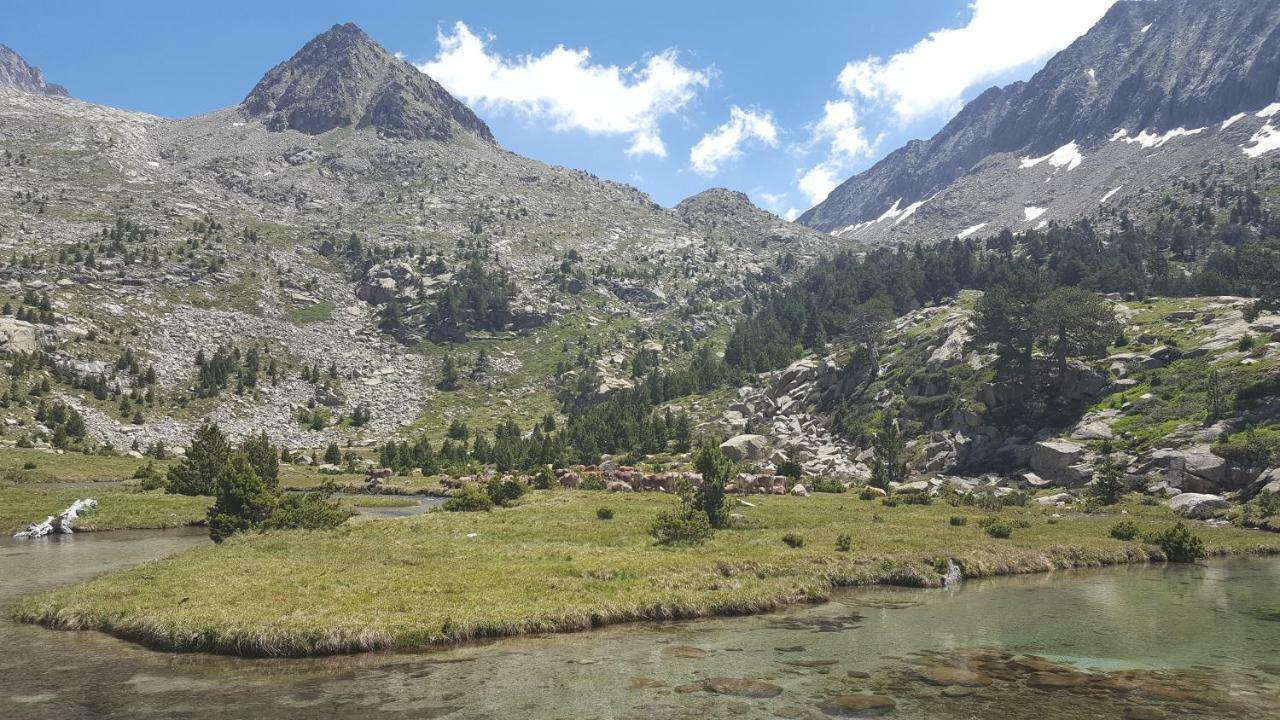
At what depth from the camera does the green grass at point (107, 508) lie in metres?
59.4

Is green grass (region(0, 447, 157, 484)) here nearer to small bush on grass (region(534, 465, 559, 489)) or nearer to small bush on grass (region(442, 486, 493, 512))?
small bush on grass (region(442, 486, 493, 512))

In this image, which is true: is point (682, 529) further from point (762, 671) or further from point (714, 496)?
point (762, 671)

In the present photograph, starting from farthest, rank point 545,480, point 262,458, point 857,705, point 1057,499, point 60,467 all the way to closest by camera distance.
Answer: point 545,480, point 60,467, point 1057,499, point 262,458, point 857,705

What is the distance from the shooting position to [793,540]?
4641 centimetres

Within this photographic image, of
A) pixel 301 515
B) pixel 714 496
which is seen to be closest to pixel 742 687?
pixel 714 496

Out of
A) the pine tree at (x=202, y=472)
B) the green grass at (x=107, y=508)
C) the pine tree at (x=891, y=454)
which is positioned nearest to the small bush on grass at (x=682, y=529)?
the green grass at (x=107, y=508)

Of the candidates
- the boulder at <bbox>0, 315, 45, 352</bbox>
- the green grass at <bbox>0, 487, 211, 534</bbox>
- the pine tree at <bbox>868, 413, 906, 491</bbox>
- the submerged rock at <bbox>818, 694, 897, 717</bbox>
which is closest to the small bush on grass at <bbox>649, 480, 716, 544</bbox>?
the submerged rock at <bbox>818, 694, 897, 717</bbox>

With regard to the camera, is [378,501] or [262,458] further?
[378,501]

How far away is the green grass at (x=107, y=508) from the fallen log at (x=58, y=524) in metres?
0.67

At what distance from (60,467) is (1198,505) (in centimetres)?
13103

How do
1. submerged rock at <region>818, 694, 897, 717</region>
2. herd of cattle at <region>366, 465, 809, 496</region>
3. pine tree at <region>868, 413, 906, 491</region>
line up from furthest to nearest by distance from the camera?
pine tree at <region>868, 413, 906, 491</region>
herd of cattle at <region>366, 465, 809, 496</region>
submerged rock at <region>818, 694, 897, 717</region>

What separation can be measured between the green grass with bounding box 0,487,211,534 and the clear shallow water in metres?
39.0

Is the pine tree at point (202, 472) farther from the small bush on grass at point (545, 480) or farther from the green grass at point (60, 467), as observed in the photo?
the small bush on grass at point (545, 480)

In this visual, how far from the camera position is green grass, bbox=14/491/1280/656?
26.2 meters
